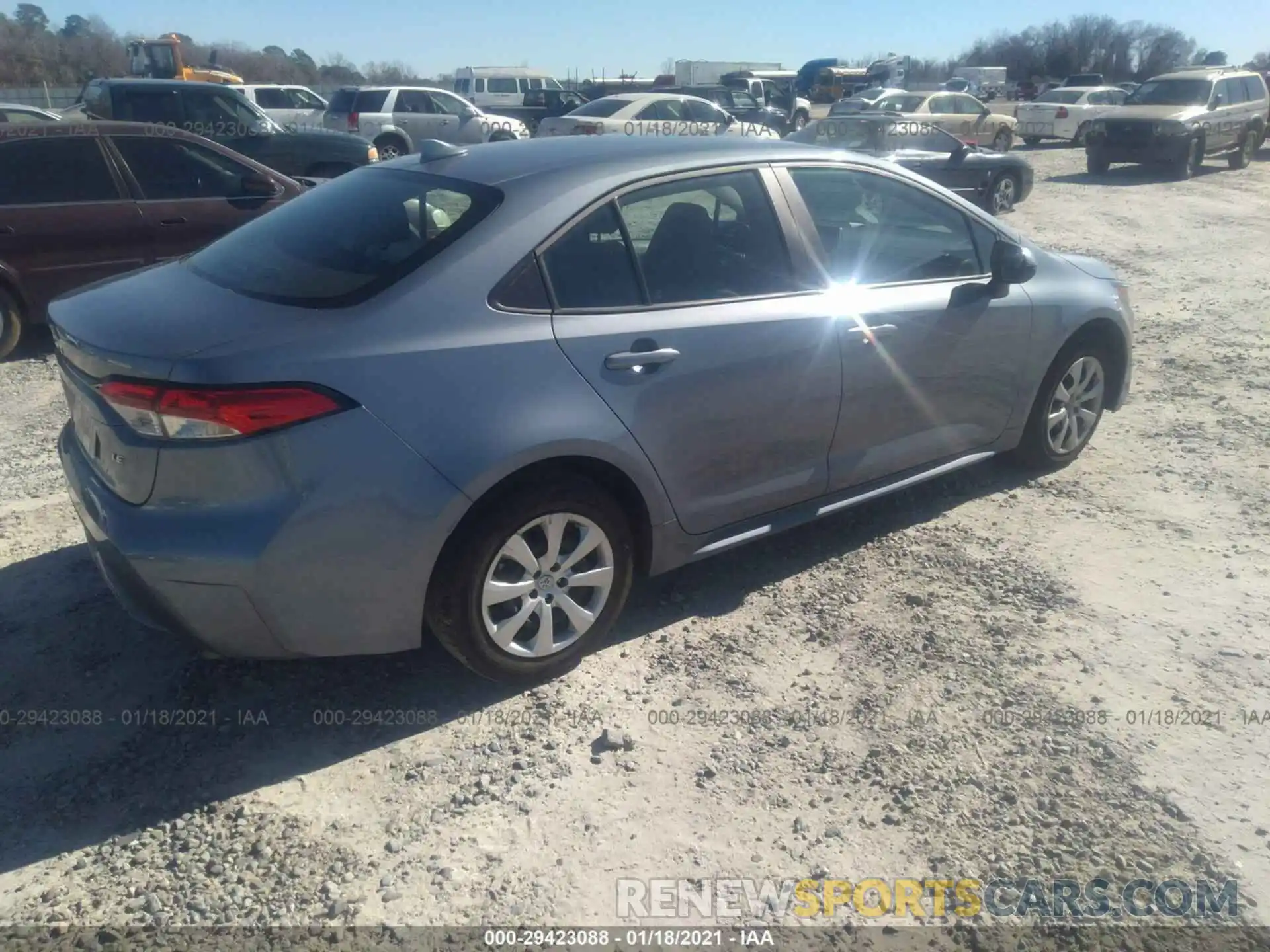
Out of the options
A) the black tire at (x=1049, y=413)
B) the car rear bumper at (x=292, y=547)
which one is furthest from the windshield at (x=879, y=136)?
the car rear bumper at (x=292, y=547)

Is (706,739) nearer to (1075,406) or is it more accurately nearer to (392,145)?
(1075,406)

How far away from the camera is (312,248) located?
3338 mm

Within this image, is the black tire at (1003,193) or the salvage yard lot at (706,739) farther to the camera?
the black tire at (1003,193)

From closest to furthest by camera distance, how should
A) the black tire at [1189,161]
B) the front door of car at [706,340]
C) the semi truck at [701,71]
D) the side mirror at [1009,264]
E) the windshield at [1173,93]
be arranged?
the front door of car at [706,340] < the side mirror at [1009,264] < the black tire at [1189,161] < the windshield at [1173,93] < the semi truck at [701,71]

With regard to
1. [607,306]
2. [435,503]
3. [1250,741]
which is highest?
[607,306]

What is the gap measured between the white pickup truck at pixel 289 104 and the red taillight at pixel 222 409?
22154mm

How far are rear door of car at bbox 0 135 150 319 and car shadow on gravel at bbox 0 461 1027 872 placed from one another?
139 inches

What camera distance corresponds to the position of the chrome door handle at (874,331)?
3.88 m

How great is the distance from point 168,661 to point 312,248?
1.52 m

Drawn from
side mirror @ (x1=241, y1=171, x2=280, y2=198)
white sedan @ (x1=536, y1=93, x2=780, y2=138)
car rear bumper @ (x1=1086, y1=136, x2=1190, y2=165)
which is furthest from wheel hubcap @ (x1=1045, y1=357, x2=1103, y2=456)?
car rear bumper @ (x1=1086, y1=136, x2=1190, y2=165)

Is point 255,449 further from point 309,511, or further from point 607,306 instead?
point 607,306

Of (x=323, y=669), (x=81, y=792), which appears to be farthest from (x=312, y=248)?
(x=81, y=792)

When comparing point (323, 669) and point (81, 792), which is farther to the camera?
point (323, 669)

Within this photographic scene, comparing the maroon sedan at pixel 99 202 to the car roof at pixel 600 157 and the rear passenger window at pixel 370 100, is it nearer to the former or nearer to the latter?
the car roof at pixel 600 157
